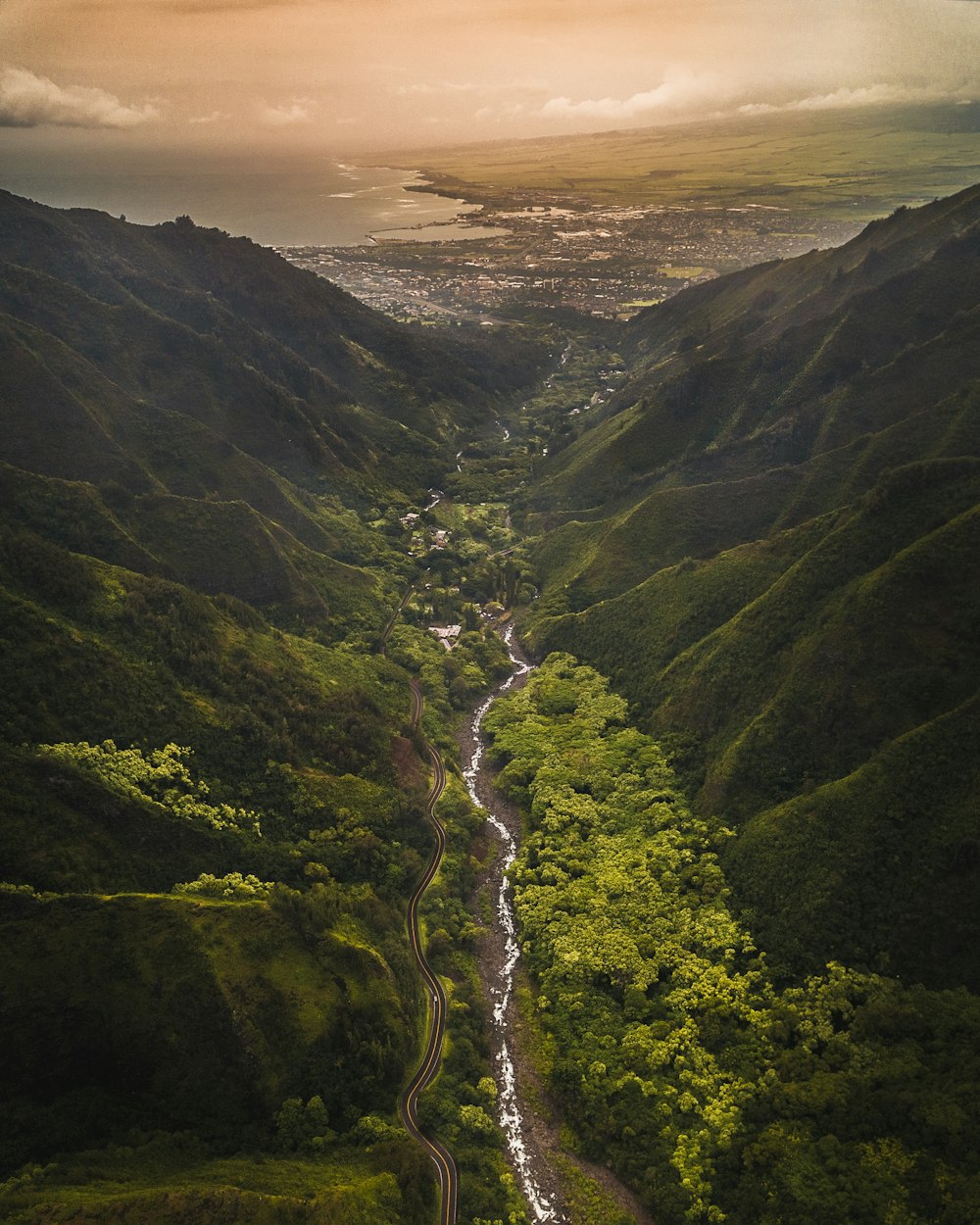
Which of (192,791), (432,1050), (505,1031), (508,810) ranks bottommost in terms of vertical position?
(505,1031)

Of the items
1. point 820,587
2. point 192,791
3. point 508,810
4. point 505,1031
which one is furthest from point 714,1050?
point 820,587

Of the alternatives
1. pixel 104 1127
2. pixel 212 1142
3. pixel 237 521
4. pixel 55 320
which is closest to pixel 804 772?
pixel 212 1142

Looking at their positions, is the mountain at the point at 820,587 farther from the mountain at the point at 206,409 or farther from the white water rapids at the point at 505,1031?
the mountain at the point at 206,409

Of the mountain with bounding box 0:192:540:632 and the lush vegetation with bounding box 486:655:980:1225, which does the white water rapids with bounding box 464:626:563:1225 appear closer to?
the lush vegetation with bounding box 486:655:980:1225

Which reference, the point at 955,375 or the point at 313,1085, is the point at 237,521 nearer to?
the point at 313,1085

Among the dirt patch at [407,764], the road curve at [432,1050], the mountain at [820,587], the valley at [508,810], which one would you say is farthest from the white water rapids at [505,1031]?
the mountain at [820,587]

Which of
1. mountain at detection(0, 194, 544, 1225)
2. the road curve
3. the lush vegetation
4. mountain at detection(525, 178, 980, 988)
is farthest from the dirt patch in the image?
mountain at detection(525, 178, 980, 988)

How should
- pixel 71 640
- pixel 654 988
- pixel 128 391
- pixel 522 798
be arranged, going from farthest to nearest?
pixel 128 391, pixel 522 798, pixel 71 640, pixel 654 988

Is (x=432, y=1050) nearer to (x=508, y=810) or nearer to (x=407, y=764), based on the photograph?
(x=508, y=810)

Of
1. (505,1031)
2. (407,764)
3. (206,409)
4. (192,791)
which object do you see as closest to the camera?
(505,1031)
